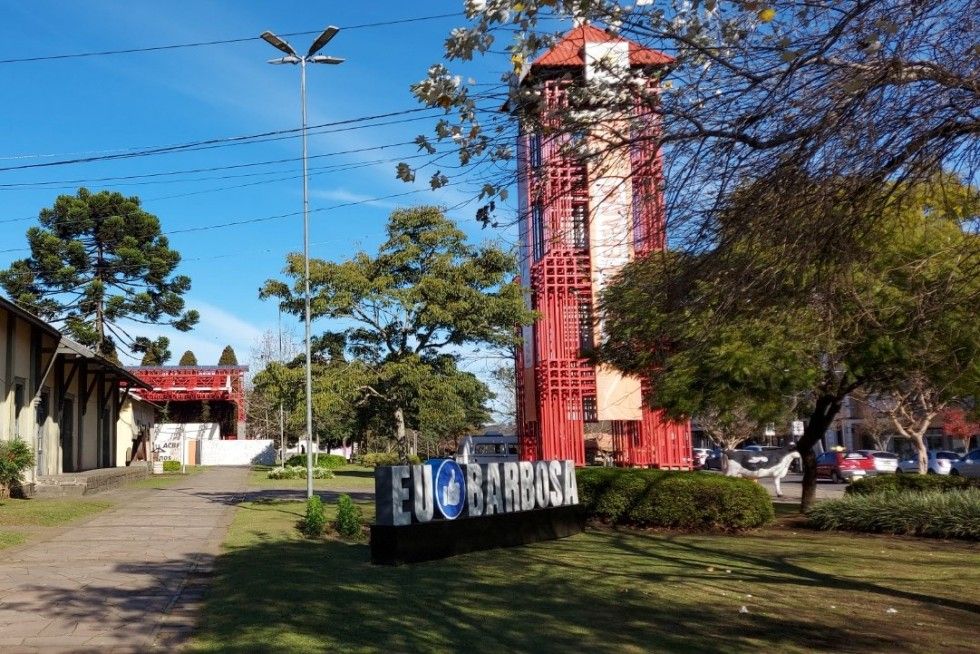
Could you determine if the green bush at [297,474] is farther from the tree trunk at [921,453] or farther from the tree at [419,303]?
the tree trunk at [921,453]

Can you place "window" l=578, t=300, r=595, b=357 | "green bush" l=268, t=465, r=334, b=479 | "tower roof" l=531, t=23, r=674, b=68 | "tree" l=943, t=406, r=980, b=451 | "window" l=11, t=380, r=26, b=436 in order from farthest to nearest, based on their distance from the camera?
1. "tree" l=943, t=406, r=980, b=451
2. "green bush" l=268, t=465, r=334, b=479
3. "window" l=11, t=380, r=26, b=436
4. "window" l=578, t=300, r=595, b=357
5. "tower roof" l=531, t=23, r=674, b=68

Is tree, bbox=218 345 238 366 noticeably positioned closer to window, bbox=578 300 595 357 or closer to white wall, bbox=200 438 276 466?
white wall, bbox=200 438 276 466

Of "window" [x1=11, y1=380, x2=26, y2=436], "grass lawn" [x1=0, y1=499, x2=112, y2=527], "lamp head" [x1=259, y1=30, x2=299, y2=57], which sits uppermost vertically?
"lamp head" [x1=259, y1=30, x2=299, y2=57]

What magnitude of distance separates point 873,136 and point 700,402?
11.2 meters

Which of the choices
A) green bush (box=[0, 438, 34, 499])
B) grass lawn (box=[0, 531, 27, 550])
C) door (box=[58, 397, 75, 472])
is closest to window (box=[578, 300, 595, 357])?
grass lawn (box=[0, 531, 27, 550])

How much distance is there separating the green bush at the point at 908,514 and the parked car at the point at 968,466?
915 inches

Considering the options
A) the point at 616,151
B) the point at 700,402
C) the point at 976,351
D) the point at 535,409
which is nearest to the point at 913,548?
the point at 976,351

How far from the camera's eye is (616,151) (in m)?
7.67

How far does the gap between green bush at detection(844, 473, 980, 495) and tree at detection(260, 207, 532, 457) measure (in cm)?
1609

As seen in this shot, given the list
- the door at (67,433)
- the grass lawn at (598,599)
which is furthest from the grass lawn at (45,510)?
the door at (67,433)

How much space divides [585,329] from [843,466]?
18.6 metres

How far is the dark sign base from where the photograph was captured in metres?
11.4

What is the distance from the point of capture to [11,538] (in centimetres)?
1360

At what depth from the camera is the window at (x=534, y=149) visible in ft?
26.2
